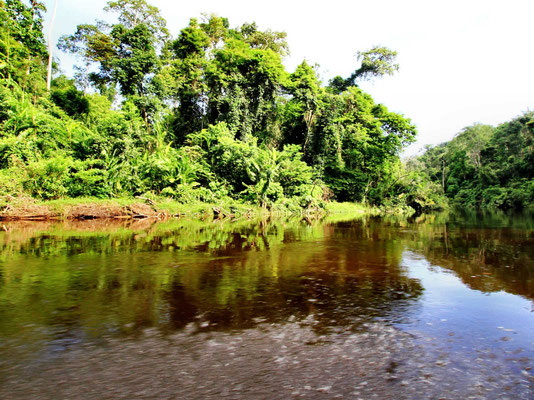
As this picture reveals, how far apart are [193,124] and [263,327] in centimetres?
2567

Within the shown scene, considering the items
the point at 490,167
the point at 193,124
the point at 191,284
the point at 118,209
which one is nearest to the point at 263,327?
the point at 191,284

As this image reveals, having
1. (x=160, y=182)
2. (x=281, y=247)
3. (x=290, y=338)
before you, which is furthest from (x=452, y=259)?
(x=160, y=182)

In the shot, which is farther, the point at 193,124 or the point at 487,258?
the point at 193,124

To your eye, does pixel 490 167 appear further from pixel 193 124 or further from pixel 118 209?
pixel 118 209

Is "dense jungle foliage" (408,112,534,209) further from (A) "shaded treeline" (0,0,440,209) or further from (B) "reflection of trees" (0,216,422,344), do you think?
(B) "reflection of trees" (0,216,422,344)

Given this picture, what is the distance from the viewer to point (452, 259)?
696 cm

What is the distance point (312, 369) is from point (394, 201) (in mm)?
28385

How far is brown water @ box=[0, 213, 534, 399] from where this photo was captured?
2328mm

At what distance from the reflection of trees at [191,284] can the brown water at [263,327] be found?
30 mm

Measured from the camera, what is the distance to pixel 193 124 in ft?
89.1

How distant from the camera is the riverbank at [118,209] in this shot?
13.7 m

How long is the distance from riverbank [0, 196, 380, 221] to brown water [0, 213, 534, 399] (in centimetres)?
839

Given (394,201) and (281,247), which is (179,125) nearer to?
(394,201)

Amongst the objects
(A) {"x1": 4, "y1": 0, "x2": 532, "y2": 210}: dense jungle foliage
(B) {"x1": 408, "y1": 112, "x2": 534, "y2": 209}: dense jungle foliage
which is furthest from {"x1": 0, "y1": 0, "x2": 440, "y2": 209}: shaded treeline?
(B) {"x1": 408, "y1": 112, "x2": 534, "y2": 209}: dense jungle foliage
